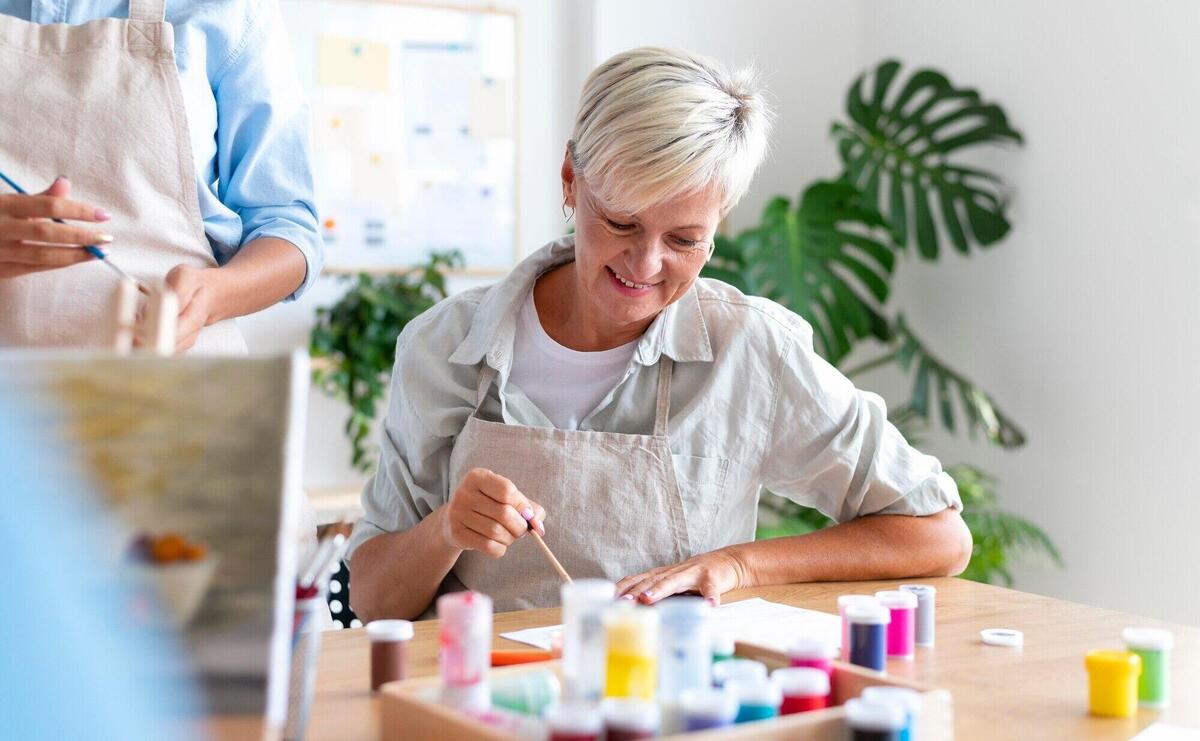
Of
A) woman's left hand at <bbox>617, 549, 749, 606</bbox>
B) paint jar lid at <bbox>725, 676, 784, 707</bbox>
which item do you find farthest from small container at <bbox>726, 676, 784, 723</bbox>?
woman's left hand at <bbox>617, 549, 749, 606</bbox>

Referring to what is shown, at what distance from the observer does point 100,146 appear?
4.57 ft

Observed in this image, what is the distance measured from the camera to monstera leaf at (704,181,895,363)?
3127 millimetres

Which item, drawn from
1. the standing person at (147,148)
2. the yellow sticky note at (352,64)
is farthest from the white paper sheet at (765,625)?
the yellow sticky note at (352,64)

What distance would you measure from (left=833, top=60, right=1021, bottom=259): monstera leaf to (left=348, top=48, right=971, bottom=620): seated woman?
1666 millimetres

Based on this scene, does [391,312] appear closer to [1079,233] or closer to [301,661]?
[1079,233]

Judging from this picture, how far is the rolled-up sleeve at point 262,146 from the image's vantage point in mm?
1513

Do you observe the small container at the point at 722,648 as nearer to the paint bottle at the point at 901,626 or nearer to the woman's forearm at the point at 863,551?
the paint bottle at the point at 901,626

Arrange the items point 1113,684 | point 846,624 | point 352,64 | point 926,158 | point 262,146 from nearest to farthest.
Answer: point 1113,684 < point 846,624 < point 262,146 < point 352,64 < point 926,158

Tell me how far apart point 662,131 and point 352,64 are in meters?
2.02

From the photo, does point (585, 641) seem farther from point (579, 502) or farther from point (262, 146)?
point (262, 146)

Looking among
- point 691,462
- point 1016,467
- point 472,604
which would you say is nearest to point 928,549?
point 691,462

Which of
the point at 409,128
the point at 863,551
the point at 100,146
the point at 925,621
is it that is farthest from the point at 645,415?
the point at 409,128

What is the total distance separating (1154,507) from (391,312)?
71.9 inches

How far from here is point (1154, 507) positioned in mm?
2850
